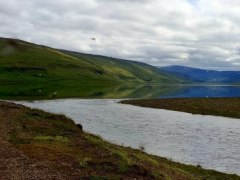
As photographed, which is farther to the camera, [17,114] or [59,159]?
[17,114]

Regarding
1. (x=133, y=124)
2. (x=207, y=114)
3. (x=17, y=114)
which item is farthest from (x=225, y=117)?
(x=17, y=114)

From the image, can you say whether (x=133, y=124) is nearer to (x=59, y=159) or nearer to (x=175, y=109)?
(x=175, y=109)

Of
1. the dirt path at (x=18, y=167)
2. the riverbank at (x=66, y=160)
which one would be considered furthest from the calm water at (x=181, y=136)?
the dirt path at (x=18, y=167)

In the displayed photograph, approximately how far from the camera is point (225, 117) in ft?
306

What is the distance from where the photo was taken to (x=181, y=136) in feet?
203

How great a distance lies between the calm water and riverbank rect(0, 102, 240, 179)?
7.47 meters

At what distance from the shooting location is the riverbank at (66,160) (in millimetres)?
26781

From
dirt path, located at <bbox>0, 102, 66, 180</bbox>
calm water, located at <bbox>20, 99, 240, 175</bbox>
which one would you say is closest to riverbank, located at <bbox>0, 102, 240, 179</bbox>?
dirt path, located at <bbox>0, 102, 66, 180</bbox>

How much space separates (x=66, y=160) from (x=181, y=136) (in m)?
34.5

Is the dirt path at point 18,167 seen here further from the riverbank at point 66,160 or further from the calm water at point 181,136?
the calm water at point 181,136

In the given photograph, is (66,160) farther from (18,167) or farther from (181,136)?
(181,136)

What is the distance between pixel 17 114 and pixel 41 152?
26912 millimetres

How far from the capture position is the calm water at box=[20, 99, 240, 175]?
46.8 meters

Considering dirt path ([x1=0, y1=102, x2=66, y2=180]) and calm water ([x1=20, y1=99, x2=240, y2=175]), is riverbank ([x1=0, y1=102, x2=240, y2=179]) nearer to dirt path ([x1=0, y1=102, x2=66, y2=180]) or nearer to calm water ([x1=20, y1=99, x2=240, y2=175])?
dirt path ([x1=0, y1=102, x2=66, y2=180])
